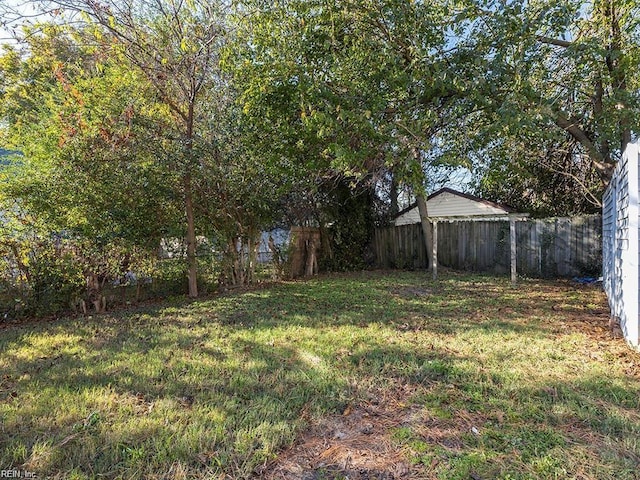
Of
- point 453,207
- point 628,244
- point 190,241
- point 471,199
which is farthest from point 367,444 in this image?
point 453,207

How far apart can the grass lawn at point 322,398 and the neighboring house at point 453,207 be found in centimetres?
783

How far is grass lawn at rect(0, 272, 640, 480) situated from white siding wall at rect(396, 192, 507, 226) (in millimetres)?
8099

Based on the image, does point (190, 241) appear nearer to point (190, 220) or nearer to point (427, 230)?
point (190, 220)

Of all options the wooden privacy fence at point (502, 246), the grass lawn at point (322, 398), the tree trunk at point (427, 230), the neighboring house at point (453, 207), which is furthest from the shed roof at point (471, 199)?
the grass lawn at point (322, 398)

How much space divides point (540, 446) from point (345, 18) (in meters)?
5.40

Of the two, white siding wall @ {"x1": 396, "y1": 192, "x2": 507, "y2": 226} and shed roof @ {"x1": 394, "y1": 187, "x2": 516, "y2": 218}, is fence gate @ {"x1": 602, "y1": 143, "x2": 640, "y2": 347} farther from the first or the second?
white siding wall @ {"x1": 396, "y1": 192, "x2": 507, "y2": 226}

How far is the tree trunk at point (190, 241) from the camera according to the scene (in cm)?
653

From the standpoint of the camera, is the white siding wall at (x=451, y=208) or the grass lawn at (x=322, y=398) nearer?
the grass lawn at (x=322, y=398)

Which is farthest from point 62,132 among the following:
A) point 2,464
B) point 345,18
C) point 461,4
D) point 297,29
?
point 461,4

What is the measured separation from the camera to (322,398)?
2.65 m

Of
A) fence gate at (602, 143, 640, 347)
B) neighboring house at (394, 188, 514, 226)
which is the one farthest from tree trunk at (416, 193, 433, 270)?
fence gate at (602, 143, 640, 347)

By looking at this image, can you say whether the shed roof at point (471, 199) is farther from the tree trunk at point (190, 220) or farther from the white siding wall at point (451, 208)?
the tree trunk at point (190, 220)

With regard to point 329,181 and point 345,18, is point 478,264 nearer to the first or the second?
point 329,181

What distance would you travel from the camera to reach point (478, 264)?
1035 cm
